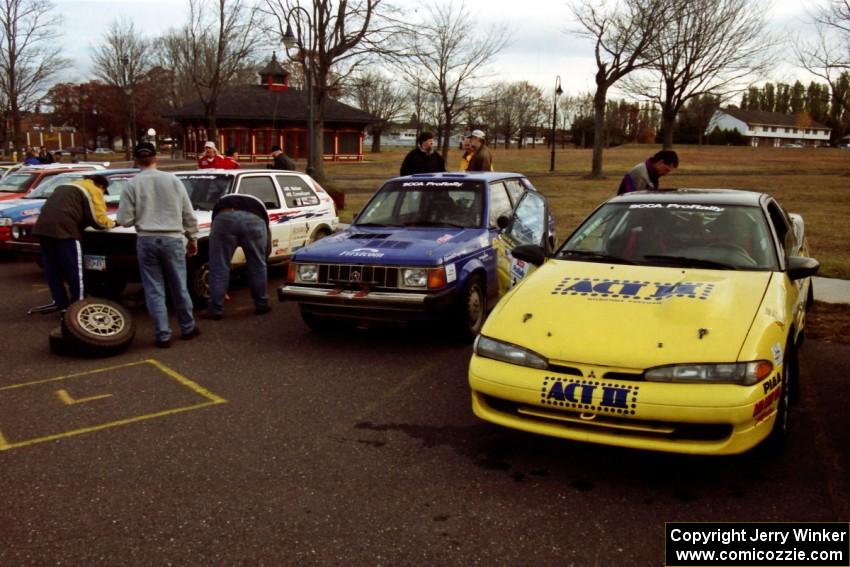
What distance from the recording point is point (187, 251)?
7.00 meters

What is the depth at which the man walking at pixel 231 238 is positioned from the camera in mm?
7578

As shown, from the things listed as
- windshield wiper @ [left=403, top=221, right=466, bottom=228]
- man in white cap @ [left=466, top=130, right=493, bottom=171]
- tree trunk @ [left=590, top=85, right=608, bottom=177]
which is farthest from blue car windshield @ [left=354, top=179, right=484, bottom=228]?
tree trunk @ [left=590, top=85, right=608, bottom=177]

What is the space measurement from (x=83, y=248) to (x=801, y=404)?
730 centimetres

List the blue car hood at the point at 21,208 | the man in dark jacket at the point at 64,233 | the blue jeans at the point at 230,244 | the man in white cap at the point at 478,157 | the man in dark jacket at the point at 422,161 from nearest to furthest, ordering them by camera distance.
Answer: the man in dark jacket at the point at 64,233
the blue jeans at the point at 230,244
the man in white cap at the point at 478,157
the man in dark jacket at the point at 422,161
the blue car hood at the point at 21,208

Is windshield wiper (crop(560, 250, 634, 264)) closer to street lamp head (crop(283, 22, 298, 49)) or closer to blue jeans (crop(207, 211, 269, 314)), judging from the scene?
blue jeans (crop(207, 211, 269, 314))

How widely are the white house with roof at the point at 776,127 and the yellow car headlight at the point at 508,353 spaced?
132 meters

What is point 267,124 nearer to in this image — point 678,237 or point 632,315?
point 678,237

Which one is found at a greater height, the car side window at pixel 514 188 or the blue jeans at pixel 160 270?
the car side window at pixel 514 188

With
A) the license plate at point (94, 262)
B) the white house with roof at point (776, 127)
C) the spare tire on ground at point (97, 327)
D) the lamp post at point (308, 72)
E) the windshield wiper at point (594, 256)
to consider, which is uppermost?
the white house with roof at point (776, 127)

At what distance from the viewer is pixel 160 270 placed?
21.7 ft

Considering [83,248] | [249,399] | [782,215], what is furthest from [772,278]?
[83,248]

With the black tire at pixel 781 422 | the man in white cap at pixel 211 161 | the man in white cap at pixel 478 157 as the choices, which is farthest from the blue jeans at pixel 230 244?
the black tire at pixel 781 422

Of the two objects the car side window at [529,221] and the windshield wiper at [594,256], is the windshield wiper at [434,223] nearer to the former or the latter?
the car side window at [529,221]

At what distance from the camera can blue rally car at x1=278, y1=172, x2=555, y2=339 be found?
6168 mm
